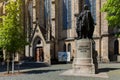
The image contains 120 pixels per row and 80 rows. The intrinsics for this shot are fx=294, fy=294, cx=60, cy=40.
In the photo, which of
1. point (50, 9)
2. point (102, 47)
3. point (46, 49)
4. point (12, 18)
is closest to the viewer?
point (12, 18)

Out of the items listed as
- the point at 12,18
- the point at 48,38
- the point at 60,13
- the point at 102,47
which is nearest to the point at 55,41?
the point at 48,38

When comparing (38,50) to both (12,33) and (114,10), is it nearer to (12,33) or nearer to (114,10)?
(12,33)

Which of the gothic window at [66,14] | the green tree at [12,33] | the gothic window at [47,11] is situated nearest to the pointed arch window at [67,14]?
the gothic window at [66,14]

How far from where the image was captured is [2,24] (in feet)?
91.3

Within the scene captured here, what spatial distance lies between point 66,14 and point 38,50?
765cm

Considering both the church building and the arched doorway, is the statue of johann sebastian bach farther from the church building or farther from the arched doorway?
the arched doorway

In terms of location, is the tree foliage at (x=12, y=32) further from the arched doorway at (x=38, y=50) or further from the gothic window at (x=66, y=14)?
the arched doorway at (x=38, y=50)

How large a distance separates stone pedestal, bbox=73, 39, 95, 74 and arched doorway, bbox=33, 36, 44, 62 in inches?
968

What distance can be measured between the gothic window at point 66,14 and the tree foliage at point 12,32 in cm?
1866

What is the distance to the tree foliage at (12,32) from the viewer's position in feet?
88.8

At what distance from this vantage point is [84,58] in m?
22.9

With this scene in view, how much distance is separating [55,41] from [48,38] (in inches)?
68.6

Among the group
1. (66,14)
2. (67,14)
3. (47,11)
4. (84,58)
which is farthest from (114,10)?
(47,11)

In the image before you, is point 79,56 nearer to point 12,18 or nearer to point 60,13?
point 12,18
